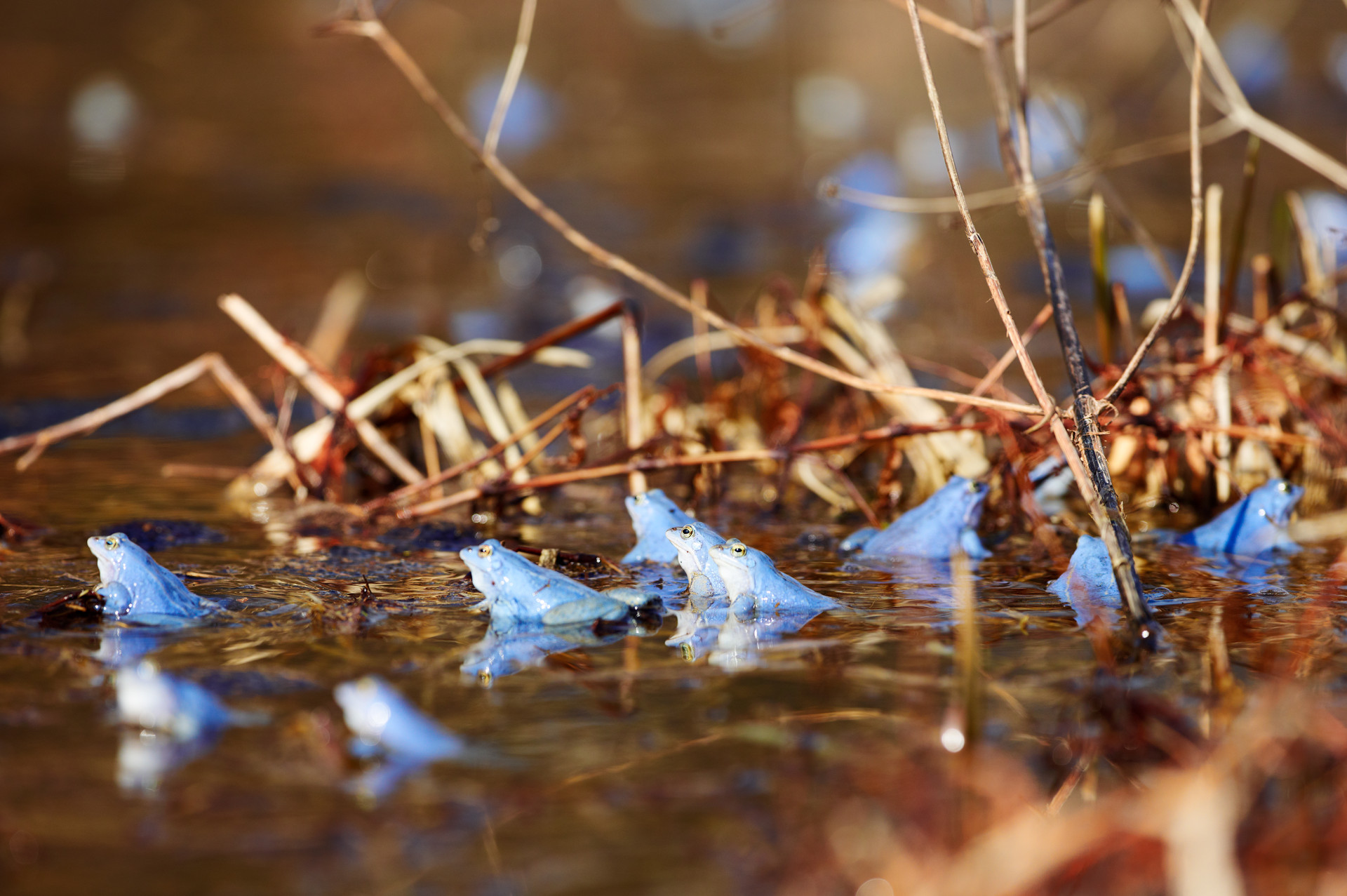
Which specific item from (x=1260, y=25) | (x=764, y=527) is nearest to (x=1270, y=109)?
(x=1260, y=25)

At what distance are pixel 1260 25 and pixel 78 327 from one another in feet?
41.0

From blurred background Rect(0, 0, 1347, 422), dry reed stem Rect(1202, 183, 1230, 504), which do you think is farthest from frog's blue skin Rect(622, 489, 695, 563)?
dry reed stem Rect(1202, 183, 1230, 504)

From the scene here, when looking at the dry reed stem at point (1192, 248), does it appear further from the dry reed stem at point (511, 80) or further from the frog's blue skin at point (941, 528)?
the dry reed stem at point (511, 80)

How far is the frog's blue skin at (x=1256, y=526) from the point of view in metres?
2.56

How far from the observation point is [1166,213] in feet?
30.8

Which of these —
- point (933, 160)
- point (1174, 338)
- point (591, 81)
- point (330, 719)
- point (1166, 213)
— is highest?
point (591, 81)

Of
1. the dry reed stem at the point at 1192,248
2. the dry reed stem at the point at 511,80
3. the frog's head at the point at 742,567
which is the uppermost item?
the dry reed stem at the point at 511,80

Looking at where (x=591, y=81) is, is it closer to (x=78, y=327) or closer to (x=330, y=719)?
(x=78, y=327)

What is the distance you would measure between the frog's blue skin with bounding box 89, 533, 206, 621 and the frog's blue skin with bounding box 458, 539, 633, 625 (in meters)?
0.51

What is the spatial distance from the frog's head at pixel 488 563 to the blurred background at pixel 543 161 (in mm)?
818

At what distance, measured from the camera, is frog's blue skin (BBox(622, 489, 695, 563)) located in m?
2.54

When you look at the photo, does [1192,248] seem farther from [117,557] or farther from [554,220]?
[117,557]

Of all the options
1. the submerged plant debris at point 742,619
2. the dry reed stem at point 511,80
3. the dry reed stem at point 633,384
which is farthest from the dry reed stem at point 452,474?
the dry reed stem at point 511,80

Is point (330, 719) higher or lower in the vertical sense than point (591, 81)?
lower
